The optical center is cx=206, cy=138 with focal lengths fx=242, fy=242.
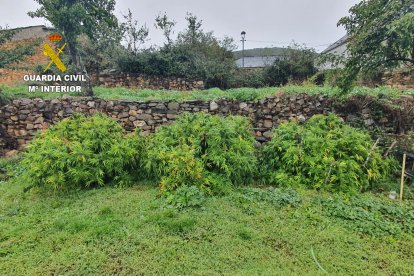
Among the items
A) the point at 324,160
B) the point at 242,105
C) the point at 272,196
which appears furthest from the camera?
the point at 242,105

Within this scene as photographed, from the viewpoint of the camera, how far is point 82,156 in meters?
3.71

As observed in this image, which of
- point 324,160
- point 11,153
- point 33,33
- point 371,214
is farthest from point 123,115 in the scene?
point 33,33

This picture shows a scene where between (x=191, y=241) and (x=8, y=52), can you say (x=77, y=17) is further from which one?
(x=191, y=241)

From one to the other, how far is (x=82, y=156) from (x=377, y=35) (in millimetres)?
5022

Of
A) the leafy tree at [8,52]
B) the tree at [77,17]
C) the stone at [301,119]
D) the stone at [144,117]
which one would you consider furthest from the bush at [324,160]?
the leafy tree at [8,52]

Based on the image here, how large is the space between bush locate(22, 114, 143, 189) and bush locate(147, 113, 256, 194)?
0.48 metres

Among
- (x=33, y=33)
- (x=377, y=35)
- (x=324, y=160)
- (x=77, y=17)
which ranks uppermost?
(x=33, y=33)

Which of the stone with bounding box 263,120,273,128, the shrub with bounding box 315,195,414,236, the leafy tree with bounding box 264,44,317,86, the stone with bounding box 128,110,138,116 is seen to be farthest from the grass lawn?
the leafy tree with bounding box 264,44,317,86

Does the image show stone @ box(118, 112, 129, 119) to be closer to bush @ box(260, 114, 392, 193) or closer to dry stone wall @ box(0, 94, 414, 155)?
dry stone wall @ box(0, 94, 414, 155)

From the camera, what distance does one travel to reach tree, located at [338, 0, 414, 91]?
3.48m

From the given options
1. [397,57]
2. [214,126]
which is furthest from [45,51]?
[397,57]

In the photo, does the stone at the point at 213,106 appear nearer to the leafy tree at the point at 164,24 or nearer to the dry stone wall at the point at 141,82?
the dry stone wall at the point at 141,82

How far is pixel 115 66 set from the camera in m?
10.4

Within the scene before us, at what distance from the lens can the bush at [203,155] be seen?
353 cm
